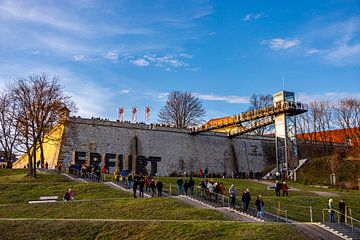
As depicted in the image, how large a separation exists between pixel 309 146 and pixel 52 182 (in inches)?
1741

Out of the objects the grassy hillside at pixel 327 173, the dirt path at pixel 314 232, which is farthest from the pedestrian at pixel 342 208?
the grassy hillside at pixel 327 173

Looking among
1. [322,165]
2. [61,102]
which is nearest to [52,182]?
[61,102]

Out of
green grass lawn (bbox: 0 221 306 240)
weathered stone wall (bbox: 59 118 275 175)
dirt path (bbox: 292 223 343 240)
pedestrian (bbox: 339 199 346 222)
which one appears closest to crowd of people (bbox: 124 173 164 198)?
green grass lawn (bbox: 0 221 306 240)

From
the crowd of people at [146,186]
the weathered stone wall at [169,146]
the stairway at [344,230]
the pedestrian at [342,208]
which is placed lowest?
the stairway at [344,230]

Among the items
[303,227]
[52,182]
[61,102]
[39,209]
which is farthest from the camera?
[61,102]

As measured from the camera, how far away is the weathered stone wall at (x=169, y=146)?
163 ft

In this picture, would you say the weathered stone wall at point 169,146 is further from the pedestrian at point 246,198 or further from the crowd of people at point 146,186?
the pedestrian at point 246,198

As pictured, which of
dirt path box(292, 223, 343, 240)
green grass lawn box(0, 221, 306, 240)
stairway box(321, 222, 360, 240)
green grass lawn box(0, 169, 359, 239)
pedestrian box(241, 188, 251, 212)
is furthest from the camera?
pedestrian box(241, 188, 251, 212)

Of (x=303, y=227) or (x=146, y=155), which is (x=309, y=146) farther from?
(x=303, y=227)

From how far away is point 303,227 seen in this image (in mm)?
19812

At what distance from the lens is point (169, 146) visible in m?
55.6

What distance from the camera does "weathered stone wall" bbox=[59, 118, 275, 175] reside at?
49.8m

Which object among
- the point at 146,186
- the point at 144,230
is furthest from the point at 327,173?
the point at 144,230

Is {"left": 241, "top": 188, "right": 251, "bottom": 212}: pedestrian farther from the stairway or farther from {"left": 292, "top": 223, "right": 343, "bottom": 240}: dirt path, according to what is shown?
the stairway
